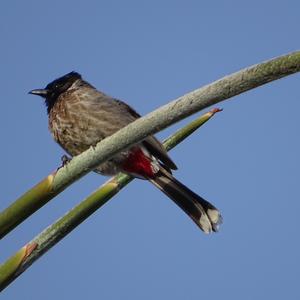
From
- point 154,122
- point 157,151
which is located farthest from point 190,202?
point 154,122

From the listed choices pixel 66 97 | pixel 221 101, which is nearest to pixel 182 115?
pixel 221 101

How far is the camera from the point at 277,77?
1178 mm

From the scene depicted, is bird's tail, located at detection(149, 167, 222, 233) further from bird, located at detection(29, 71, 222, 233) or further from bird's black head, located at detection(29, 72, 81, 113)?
bird's black head, located at detection(29, 72, 81, 113)

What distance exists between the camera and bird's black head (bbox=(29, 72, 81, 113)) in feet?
14.9

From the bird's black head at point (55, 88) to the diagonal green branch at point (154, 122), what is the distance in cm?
316

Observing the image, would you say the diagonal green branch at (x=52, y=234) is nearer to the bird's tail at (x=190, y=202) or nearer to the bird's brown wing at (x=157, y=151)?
the bird's tail at (x=190, y=202)

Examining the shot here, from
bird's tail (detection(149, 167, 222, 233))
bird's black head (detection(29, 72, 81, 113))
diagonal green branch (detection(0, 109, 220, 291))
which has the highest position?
bird's black head (detection(29, 72, 81, 113))

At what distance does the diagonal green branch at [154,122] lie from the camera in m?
1.18

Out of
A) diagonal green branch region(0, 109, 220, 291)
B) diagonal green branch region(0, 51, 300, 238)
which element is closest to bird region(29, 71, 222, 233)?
diagonal green branch region(0, 109, 220, 291)

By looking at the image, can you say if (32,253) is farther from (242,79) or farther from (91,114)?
(91,114)

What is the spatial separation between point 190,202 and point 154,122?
89.6 inches

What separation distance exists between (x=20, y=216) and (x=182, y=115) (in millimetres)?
459

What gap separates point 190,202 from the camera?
350 centimetres

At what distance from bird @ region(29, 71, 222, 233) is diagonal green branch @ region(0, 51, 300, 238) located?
1.88 metres
